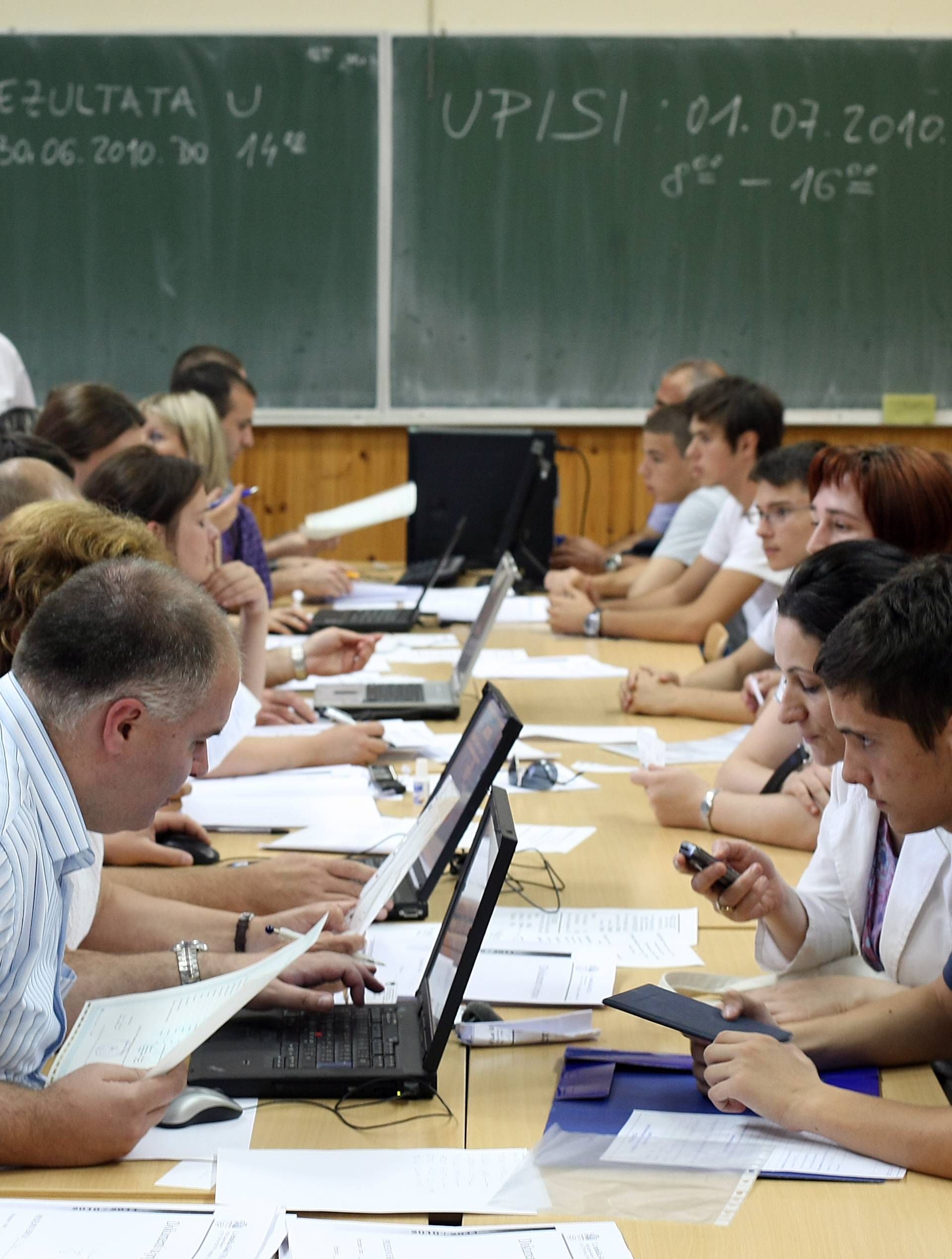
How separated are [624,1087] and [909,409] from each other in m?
4.27

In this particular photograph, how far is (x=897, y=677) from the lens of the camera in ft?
4.44

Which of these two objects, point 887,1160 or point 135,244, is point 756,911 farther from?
point 135,244

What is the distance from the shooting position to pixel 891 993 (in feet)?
5.02

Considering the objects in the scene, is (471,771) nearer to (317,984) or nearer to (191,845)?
(317,984)

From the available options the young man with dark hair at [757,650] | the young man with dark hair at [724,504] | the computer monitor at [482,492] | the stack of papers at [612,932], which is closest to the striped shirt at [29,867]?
the stack of papers at [612,932]

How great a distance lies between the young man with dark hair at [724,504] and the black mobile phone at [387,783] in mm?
1505

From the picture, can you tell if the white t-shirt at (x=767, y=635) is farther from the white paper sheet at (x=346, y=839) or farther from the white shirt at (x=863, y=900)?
the white shirt at (x=863, y=900)

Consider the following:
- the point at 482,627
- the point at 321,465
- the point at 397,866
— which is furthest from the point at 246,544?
the point at 397,866

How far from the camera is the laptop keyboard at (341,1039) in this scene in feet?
4.46

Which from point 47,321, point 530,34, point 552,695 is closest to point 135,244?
point 47,321

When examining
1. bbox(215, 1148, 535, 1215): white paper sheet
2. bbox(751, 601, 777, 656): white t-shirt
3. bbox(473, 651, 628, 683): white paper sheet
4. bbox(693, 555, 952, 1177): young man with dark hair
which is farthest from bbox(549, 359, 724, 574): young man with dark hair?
bbox(215, 1148, 535, 1215): white paper sheet

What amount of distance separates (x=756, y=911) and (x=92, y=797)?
0.76m

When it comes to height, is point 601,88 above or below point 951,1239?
above

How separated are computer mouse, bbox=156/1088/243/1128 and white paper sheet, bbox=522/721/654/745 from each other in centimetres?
148
